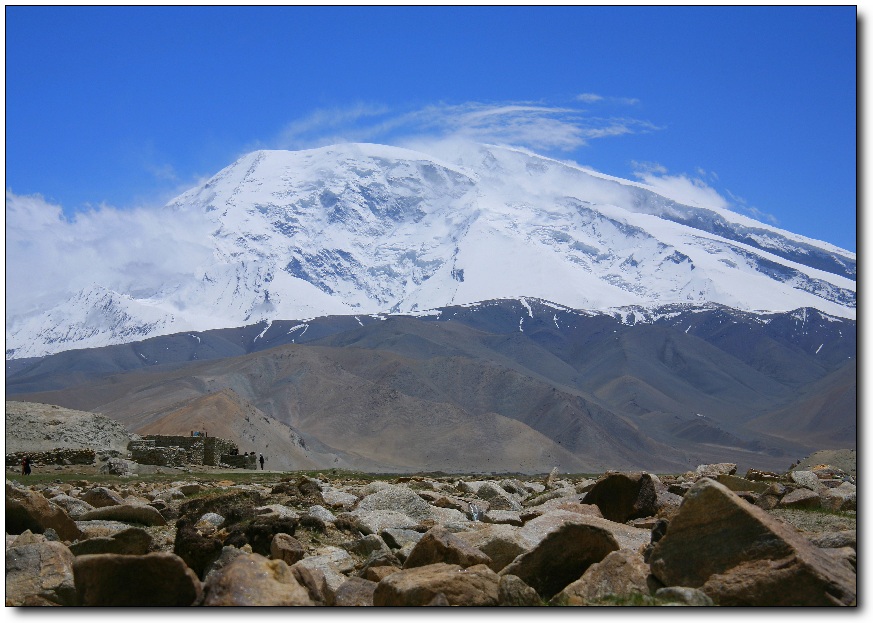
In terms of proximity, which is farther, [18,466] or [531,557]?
[18,466]

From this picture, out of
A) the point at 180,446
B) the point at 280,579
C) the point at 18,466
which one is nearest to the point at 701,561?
the point at 280,579

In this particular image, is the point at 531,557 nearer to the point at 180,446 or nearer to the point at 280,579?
the point at 280,579

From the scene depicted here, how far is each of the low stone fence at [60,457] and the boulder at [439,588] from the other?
3108 cm

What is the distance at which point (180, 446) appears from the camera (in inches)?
1695

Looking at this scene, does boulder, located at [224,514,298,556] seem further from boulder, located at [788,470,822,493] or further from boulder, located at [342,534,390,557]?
boulder, located at [788,470,822,493]

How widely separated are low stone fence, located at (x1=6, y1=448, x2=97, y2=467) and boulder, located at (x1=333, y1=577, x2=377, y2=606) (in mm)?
30288

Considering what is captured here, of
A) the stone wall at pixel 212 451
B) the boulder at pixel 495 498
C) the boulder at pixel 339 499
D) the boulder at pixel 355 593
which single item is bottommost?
the stone wall at pixel 212 451

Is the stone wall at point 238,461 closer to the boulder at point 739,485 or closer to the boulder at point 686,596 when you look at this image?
the boulder at point 739,485

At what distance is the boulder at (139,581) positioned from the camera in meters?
8.27

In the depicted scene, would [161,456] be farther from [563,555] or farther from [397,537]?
[563,555]

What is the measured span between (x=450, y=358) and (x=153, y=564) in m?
144

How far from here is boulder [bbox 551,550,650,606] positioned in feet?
27.9

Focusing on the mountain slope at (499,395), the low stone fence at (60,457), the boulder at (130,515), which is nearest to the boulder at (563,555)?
the boulder at (130,515)

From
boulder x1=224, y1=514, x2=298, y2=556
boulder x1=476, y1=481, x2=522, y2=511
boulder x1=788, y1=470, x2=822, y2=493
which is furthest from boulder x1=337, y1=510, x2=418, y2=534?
boulder x1=788, y1=470, x2=822, y2=493
